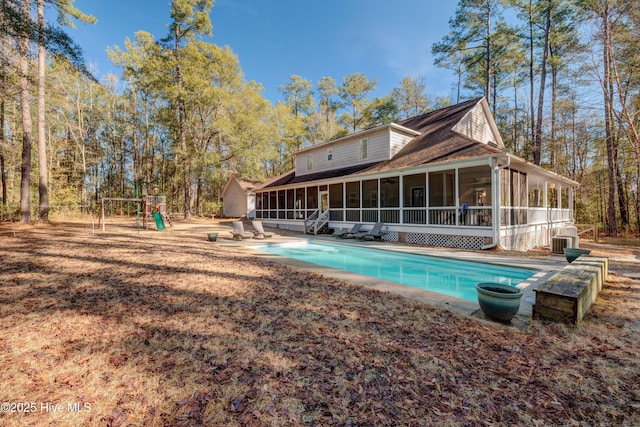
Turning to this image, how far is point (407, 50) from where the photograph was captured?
1011 inches

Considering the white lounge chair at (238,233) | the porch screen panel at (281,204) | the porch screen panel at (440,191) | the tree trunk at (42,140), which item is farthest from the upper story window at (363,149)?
the tree trunk at (42,140)

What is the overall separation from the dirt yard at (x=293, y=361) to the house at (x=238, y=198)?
947 inches

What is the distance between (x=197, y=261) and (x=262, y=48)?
936 inches

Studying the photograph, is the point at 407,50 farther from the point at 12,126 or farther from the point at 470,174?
the point at 12,126

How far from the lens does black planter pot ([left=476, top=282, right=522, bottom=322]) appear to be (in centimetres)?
373

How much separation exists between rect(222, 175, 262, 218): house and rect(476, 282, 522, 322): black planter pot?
1010 inches

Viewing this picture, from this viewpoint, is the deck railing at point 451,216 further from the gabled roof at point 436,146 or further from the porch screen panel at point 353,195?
the gabled roof at point 436,146

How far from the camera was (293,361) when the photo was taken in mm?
2844

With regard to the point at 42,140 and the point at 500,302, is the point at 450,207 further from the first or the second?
the point at 42,140

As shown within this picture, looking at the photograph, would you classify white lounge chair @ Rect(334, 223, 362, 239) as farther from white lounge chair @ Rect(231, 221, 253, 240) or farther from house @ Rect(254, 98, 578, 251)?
white lounge chair @ Rect(231, 221, 253, 240)

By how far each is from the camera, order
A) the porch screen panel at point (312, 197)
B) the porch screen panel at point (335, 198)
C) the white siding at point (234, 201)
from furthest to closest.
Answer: the white siding at point (234, 201)
the porch screen panel at point (312, 197)
the porch screen panel at point (335, 198)

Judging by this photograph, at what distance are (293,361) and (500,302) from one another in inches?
119

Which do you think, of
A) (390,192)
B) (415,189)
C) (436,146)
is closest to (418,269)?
(436,146)

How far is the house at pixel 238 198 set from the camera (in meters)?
29.0
